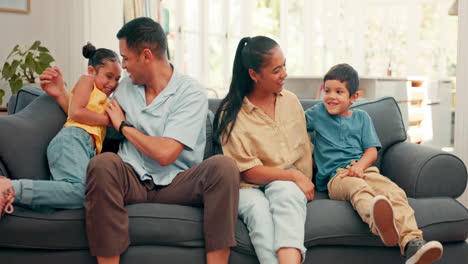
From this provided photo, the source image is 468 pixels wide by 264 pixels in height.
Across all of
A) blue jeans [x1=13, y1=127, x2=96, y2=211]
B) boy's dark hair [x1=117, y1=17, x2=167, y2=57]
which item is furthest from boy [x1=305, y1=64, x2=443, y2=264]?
blue jeans [x1=13, y1=127, x2=96, y2=211]

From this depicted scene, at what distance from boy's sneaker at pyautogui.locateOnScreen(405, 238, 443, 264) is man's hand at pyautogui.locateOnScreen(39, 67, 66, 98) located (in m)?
Answer: 1.55

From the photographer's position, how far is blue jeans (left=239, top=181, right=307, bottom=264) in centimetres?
212

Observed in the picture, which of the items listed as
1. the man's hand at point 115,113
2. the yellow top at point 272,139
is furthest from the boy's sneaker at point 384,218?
the man's hand at point 115,113

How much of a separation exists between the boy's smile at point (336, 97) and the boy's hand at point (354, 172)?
27 centimetres

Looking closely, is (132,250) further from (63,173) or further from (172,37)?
(172,37)

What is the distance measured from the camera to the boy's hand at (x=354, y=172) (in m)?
2.47

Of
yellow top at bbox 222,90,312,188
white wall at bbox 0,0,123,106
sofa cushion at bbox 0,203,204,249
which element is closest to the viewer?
sofa cushion at bbox 0,203,204,249

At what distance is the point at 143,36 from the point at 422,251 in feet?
4.34

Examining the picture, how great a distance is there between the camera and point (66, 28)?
4746mm

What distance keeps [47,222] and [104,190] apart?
241 mm

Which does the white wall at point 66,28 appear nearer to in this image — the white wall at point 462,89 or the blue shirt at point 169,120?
the blue shirt at point 169,120

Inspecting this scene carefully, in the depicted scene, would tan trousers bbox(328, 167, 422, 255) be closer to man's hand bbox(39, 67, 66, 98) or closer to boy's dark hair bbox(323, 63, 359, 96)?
boy's dark hair bbox(323, 63, 359, 96)

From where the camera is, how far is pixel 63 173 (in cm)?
230

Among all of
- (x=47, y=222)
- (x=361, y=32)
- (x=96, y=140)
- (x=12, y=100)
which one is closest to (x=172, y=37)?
(x=12, y=100)
